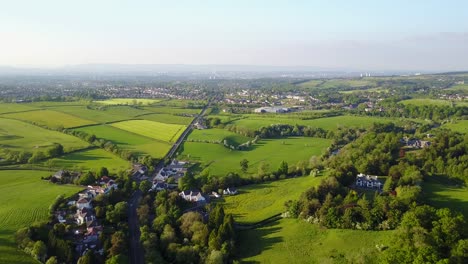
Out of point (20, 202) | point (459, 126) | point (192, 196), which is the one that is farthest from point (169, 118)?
point (459, 126)

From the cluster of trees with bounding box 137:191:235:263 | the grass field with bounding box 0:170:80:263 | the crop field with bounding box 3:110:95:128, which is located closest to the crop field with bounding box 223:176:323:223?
the cluster of trees with bounding box 137:191:235:263

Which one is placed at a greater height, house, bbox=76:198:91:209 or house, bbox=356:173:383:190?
house, bbox=356:173:383:190

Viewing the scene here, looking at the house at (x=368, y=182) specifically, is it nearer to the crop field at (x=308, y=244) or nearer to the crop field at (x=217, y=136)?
the crop field at (x=308, y=244)

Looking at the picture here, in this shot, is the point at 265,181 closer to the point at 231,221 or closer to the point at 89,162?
the point at 231,221

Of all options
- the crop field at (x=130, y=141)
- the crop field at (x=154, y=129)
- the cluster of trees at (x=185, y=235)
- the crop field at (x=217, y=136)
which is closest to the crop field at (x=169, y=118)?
the crop field at (x=154, y=129)

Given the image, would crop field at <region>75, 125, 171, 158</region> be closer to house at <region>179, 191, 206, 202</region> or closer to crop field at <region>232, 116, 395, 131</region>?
house at <region>179, 191, 206, 202</region>

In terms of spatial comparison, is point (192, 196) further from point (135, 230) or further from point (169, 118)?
point (169, 118)
